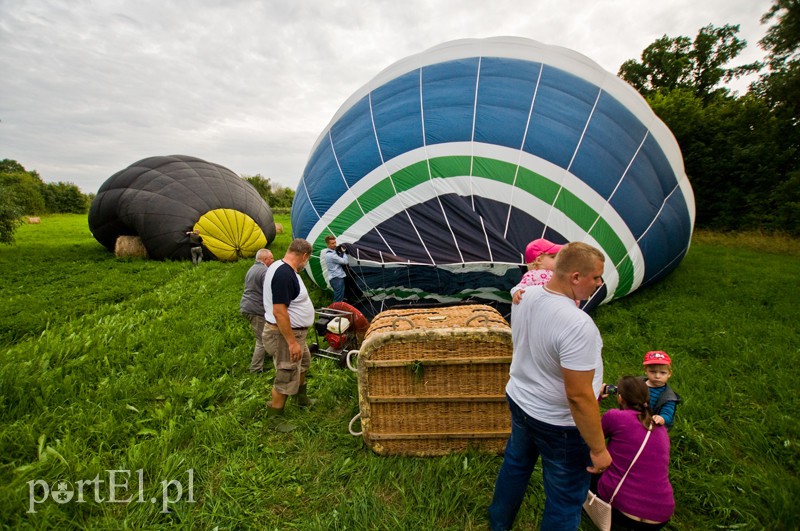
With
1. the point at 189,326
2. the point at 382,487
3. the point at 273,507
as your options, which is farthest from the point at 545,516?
the point at 189,326

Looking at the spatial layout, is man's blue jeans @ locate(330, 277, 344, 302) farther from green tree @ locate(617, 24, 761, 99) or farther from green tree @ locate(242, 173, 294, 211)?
green tree @ locate(242, 173, 294, 211)

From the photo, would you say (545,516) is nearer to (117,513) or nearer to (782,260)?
(117,513)

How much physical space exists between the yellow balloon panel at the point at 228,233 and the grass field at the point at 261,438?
15.7 ft

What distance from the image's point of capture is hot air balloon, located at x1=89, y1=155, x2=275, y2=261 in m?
9.10

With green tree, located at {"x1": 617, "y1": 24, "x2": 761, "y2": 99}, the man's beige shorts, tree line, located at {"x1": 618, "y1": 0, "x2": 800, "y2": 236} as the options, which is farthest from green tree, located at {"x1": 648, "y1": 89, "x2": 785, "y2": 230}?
the man's beige shorts

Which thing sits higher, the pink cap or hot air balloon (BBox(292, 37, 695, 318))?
hot air balloon (BBox(292, 37, 695, 318))

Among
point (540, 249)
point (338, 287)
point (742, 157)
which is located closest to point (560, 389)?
point (540, 249)

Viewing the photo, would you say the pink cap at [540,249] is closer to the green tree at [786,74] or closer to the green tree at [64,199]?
the green tree at [786,74]

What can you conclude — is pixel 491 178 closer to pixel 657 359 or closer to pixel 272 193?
pixel 657 359

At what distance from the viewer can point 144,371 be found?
3.29 m

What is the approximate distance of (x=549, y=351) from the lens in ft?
4.73

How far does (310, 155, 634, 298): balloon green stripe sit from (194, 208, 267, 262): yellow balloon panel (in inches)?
236

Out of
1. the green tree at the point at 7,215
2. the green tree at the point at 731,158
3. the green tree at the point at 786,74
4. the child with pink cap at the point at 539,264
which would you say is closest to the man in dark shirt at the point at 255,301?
the child with pink cap at the point at 539,264

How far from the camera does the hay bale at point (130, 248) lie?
953 cm
